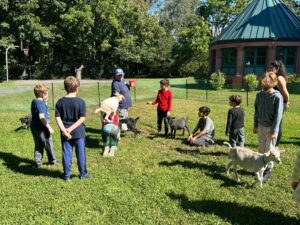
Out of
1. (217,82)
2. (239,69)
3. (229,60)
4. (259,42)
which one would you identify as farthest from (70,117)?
(229,60)

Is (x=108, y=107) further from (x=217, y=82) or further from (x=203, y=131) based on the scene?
(x=217, y=82)

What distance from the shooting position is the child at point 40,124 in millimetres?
6242

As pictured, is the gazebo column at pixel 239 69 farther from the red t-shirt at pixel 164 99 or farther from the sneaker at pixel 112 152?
the sneaker at pixel 112 152

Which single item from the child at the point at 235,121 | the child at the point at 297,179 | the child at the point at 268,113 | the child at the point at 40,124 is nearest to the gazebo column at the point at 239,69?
the child at the point at 235,121

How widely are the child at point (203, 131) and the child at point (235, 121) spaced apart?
852 millimetres

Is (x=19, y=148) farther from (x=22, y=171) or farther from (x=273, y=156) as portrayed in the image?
(x=273, y=156)

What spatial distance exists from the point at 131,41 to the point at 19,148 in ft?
116

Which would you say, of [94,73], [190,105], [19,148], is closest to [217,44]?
[190,105]

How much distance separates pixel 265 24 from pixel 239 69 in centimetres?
411

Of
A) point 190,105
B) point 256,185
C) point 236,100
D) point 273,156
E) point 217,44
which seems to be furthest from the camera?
point 217,44

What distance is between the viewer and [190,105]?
1588 centimetres

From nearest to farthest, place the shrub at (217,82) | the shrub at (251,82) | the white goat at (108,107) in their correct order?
the white goat at (108,107), the shrub at (251,82), the shrub at (217,82)

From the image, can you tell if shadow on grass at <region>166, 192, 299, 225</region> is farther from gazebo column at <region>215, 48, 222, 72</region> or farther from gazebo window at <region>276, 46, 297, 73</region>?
gazebo column at <region>215, 48, 222, 72</region>

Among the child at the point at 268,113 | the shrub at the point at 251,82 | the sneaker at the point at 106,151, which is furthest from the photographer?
the shrub at the point at 251,82
